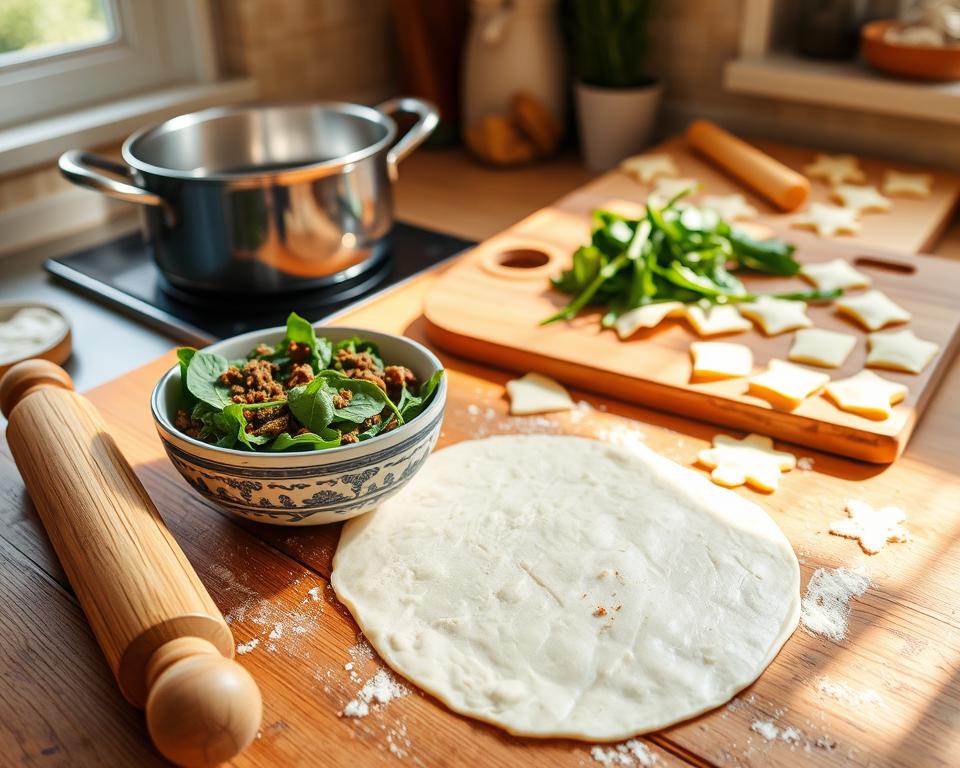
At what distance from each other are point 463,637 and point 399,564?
10 cm

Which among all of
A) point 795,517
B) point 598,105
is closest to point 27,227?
point 598,105

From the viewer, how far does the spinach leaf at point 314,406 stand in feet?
2.55

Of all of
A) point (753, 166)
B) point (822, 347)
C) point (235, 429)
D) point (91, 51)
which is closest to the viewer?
point (235, 429)

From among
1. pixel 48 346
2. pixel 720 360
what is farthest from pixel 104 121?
pixel 720 360

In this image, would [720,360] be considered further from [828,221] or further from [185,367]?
[185,367]

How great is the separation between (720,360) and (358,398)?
1.43 feet

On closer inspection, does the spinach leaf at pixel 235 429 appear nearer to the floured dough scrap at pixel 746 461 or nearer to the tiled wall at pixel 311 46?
the floured dough scrap at pixel 746 461

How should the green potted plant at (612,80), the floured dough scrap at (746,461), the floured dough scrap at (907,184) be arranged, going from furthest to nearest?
Answer: the green potted plant at (612,80) < the floured dough scrap at (907,184) < the floured dough scrap at (746,461)

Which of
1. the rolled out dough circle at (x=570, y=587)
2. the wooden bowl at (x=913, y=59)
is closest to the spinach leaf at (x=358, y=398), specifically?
the rolled out dough circle at (x=570, y=587)

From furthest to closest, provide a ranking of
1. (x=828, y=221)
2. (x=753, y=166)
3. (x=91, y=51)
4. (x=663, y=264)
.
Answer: (x=91, y=51) → (x=753, y=166) → (x=828, y=221) → (x=663, y=264)

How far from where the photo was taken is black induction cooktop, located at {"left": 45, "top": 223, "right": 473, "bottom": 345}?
1231 mm

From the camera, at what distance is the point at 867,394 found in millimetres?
963

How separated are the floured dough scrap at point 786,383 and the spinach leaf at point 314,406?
468 millimetres

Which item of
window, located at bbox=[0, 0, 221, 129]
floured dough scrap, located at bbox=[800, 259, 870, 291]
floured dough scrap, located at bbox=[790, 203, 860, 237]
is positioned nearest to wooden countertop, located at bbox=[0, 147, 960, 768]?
floured dough scrap, located at bbox=[800, 259, 870, 291]
